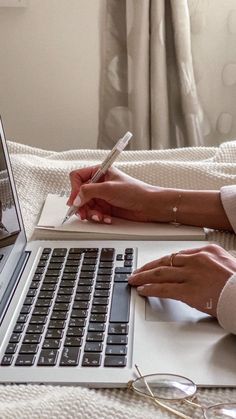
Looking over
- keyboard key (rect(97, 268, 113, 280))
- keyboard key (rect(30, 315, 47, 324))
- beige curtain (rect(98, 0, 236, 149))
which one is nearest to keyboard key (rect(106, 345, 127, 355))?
keyboard key (rect(30, 315, 47, 324))

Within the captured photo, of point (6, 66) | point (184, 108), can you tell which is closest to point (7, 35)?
point (6, 66)

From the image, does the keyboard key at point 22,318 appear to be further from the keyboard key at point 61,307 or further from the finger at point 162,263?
the finger at point 162,263

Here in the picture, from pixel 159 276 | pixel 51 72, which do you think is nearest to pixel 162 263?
pixel 159 276

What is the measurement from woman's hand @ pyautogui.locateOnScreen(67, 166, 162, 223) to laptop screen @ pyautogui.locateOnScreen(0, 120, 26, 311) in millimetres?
131

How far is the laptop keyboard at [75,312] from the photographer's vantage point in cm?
72

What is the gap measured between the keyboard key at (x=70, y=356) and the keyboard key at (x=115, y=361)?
32 mm

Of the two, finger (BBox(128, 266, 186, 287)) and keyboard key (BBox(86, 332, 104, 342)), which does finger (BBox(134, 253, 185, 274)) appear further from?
keyboard key (BBox(86, 332, 104, 342))

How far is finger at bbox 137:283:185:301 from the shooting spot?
824 millimetres

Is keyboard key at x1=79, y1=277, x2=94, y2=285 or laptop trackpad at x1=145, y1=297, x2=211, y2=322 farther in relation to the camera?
keyboard key at x1=79, y1=277, x2=94, y2=285

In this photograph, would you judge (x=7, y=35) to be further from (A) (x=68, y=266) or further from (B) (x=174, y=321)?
(B) (x=174, y=321)

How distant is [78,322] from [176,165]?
513mm

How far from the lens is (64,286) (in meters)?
0.90

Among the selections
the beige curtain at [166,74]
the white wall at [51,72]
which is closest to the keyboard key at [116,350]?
the beige curtain at [166,74]

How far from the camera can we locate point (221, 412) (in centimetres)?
60
